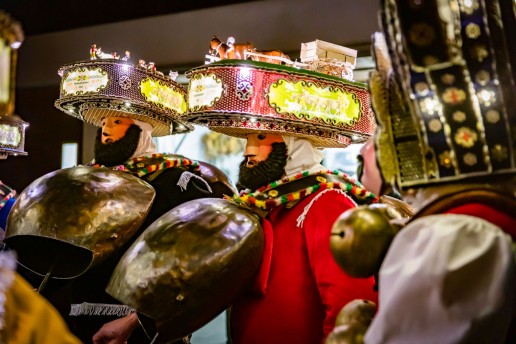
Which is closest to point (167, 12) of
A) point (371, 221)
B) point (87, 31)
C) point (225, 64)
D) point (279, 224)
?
point (87, 31)

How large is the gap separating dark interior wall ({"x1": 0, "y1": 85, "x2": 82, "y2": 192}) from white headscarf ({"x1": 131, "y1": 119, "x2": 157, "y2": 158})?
3.34m

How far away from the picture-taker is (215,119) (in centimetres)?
220

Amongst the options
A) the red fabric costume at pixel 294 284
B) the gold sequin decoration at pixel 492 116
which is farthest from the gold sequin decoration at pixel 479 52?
the red fabric costume at pixel 294 284

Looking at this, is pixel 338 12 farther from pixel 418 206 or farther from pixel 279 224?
pixel 418 206

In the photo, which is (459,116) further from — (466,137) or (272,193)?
(272,193)

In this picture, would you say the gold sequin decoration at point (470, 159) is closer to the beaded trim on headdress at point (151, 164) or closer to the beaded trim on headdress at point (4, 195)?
the beaded trim on headdress at point (151, 164)

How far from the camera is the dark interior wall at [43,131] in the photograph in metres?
6.29

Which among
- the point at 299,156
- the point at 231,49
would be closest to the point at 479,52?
the point at 299,156

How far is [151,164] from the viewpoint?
2873 millimetres

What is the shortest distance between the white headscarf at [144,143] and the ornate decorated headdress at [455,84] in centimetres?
204

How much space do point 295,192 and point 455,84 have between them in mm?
984

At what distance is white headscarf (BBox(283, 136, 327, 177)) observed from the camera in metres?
2.23

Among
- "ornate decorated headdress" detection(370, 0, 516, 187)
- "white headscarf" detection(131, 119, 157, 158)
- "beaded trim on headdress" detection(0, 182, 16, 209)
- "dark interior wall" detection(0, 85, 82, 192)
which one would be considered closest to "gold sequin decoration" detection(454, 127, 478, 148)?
"ornate decorated headdress" detection(370, 0, 516, 187)

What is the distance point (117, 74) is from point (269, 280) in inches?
57.0
